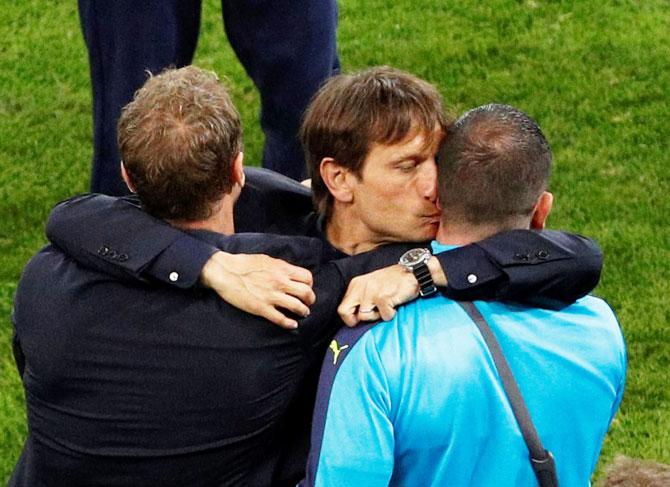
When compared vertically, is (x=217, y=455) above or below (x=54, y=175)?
above

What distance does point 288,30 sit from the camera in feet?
13.6

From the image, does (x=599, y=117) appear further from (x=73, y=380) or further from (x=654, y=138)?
(x=73, y=380)

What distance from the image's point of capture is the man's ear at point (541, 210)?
8.34 ft

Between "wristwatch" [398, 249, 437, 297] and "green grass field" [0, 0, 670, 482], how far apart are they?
1822 mm

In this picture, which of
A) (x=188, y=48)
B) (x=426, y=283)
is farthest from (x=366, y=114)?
(x=188, y=48)

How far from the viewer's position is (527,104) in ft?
20.4

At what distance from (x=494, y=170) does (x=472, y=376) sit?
391 millimetres

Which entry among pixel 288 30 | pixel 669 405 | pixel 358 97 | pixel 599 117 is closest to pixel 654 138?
pixel 599 117

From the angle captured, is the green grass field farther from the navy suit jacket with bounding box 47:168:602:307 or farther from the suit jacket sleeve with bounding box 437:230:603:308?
the suit jacket sleeve with bounding box 437:230:603:308

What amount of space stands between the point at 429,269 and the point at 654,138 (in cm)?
377

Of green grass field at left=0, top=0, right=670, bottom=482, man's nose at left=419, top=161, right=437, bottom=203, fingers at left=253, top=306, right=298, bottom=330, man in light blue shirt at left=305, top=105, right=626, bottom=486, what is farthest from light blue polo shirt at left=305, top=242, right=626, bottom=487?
green grass field at left=0, top=0, right=670, bottom=482

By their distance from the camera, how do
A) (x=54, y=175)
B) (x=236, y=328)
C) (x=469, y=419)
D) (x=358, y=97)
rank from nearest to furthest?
(x=469, y=419), (x=236, y=328), (x=358, y=97), (x=54, y=175)

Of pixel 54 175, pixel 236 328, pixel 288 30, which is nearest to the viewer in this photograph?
pixel 236 328

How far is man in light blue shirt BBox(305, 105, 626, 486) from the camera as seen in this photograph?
233 centimetres
